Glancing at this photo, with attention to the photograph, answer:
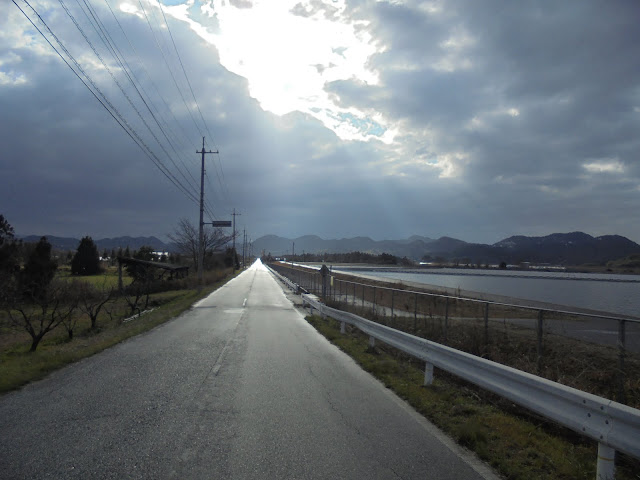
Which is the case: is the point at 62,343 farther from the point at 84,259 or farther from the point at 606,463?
the point at 84,259

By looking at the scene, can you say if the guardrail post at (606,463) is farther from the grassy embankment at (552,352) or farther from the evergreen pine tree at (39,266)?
the evergreen pine tree at (39,266)

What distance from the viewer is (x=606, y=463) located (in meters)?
4.42

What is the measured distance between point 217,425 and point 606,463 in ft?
14.2

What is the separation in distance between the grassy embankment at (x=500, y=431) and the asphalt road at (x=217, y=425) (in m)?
0.26

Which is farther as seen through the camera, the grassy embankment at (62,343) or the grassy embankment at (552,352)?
the grassy embankment at (62,343)

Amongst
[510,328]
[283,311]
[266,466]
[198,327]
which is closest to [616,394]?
[510,328]

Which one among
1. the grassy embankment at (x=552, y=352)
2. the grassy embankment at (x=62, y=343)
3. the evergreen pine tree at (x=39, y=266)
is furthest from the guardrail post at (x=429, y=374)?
the evergreen pine tree at (x=39, y=266)

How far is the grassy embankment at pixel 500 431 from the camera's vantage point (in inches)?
195

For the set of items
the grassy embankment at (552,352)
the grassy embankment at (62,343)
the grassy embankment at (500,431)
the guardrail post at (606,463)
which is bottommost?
the grassy embankment at (62,343)

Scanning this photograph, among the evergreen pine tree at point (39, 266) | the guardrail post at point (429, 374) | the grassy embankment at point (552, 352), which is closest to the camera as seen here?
the grassy embankment at point (552, 352)

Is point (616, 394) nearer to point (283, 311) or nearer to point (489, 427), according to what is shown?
point (489, 427)

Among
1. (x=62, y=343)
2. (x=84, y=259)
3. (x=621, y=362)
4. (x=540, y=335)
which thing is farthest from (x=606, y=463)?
(x=84, y=259)

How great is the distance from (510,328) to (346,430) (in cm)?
517

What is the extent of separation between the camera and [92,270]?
249ft
